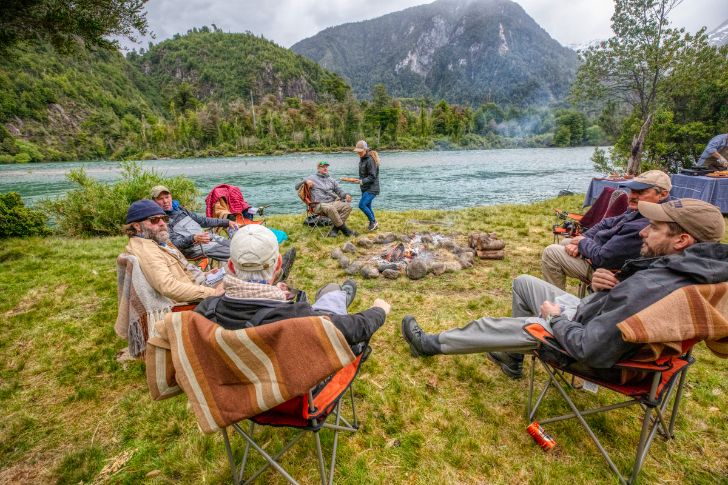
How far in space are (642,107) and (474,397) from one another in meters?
15.8

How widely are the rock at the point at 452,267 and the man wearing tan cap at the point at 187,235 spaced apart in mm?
3287

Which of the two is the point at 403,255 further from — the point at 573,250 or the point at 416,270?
the point at 573,250

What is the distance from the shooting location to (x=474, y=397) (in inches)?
105

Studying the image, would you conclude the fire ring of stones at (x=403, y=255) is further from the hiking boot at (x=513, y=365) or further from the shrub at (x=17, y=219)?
the shrub at (x=17, y=219)

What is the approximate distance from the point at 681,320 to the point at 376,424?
192 centimetres

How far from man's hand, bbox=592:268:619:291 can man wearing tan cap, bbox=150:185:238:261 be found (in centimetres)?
430

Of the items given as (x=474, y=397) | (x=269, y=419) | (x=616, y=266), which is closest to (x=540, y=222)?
(x=616, y=266)

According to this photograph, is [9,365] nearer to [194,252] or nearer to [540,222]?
[194,252]

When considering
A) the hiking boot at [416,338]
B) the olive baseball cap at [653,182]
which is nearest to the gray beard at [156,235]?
Result: the hiking boot at [416,338]

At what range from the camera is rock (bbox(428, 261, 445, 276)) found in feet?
16.9

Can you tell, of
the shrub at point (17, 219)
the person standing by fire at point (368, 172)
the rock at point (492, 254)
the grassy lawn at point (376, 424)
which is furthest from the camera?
the person standing by fire at point (368, 172)

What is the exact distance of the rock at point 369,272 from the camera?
519 centimetres

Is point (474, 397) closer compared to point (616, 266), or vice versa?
point (474, 397)

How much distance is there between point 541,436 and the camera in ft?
7.29
